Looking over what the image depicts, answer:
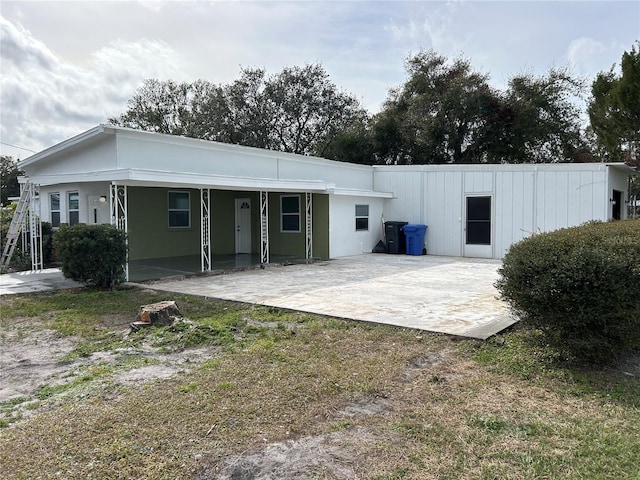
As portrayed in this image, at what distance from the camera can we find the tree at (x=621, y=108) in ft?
49.9

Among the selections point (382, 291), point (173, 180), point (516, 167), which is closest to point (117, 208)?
point (173, 180)

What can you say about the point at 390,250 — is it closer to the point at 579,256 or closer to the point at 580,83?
the point at 579,256

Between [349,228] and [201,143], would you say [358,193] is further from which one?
[201,143]

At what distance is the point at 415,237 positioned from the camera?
658 inches

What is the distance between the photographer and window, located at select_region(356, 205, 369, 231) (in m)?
16.8

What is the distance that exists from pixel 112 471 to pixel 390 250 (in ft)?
48.6

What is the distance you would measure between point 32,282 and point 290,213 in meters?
8.08

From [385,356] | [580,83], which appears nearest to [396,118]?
[580,83]

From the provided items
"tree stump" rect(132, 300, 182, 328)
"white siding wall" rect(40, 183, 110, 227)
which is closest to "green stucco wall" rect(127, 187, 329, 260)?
"white siding wall" rect(40, 183, 110, 227)

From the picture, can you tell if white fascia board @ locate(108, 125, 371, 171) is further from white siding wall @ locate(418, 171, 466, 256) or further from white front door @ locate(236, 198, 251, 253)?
white siding wall @ locate(418, 171, 466, 256)

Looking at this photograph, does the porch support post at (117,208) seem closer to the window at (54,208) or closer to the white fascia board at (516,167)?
the window at (54,208)

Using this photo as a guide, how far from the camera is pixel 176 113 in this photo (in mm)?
34188

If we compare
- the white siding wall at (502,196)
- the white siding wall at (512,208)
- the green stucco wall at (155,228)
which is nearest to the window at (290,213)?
the green stucco wall at (155,228)

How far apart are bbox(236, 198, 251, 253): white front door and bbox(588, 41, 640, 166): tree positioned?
496 inches
